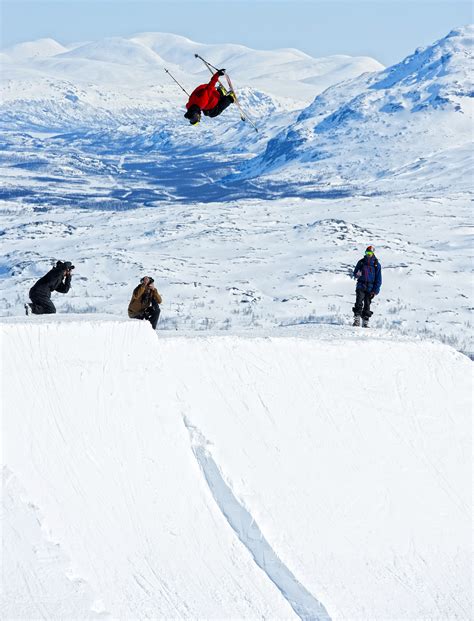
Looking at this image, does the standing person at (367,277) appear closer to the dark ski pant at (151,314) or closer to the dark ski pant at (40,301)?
the dark ski pant at (151,314)

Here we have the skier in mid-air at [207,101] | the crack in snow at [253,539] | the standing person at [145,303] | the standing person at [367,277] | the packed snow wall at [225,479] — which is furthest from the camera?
the standing person at [367,277]

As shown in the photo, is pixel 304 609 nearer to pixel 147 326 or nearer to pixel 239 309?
pixel 147 326

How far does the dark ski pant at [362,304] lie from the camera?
64.2ft

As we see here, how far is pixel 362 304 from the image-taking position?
1983 centimetres

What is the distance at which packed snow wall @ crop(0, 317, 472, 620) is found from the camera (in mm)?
11039

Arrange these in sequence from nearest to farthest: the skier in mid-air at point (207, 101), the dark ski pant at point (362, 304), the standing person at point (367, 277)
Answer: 1. the skier in mid-air at point (207, 101)
2. the standing person at point (367, 277)
3. the dark ski pant at point (362, 304)

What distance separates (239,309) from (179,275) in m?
13.4

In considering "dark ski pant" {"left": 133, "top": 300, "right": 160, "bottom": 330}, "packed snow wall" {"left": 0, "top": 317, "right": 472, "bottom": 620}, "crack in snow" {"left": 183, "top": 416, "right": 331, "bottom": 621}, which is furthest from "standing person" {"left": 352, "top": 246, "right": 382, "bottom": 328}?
"crack in snow" {"left": 183, "top": 416, "right": 331, "bottom": 621}

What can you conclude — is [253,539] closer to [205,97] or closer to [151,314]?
[151,314]

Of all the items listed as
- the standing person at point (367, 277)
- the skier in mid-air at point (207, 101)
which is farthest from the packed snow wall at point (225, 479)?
the skier in mid-air at point (207, 101)

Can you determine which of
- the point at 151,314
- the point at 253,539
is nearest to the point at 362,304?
the point at 151,314

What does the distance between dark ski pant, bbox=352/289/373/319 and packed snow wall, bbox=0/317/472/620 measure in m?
3.39

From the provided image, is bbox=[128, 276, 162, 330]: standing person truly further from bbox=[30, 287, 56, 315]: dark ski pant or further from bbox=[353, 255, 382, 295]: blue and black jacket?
bbox=[353, 255, 382, 295]: blue and black jacket

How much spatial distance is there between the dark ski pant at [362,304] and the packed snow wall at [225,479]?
133 inches
